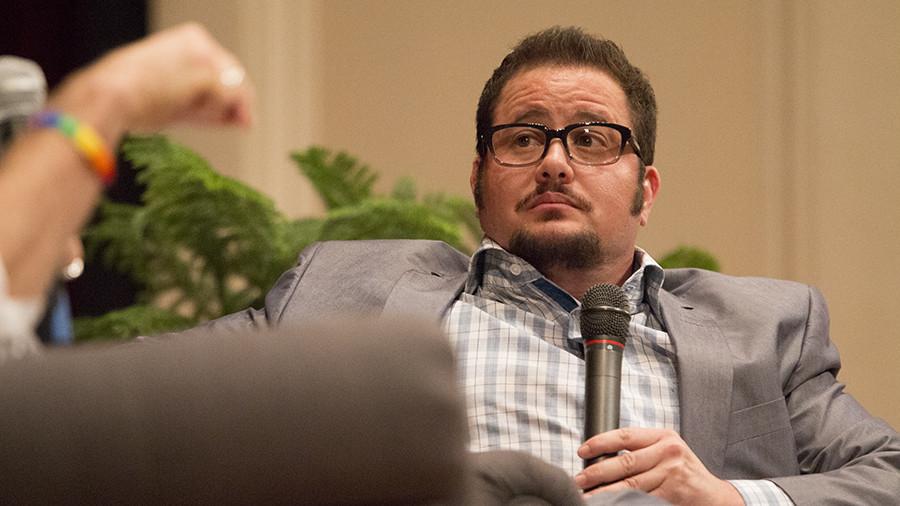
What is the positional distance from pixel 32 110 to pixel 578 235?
4.04 ft

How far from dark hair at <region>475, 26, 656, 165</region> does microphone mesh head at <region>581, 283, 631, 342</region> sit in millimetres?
501

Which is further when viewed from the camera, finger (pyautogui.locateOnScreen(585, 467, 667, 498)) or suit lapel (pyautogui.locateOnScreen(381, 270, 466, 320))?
suit lapel (pyautogui.locateOnScreen(381, 270, 466, 320))

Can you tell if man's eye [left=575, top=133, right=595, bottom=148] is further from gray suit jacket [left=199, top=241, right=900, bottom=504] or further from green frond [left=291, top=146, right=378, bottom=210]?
green frond [left=291, top=146, right=378, bottom=210]

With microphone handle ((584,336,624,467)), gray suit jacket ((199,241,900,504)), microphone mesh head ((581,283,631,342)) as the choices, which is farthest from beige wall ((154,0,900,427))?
microphone handle ((584,336,624,467))

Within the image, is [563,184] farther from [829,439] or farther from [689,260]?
[689,260]

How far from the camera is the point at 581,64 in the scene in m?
2.00

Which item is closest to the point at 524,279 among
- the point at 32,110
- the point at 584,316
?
the point at 584,316

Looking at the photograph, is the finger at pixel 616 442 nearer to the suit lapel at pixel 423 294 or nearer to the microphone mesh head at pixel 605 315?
the microphone mesh head at pixel 605 315

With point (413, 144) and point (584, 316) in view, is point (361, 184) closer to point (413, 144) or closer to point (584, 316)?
point (413, 144)

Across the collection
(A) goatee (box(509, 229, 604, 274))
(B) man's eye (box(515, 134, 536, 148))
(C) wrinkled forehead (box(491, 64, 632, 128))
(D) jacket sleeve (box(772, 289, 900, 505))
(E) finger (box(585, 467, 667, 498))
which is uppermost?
(C) wrinkled forehead (box(491, 64, 632, 128))

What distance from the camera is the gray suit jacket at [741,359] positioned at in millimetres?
1722

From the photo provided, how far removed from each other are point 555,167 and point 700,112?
1.67 metres

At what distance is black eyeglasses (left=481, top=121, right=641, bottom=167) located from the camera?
1.93 meters

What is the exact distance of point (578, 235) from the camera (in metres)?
1.89
